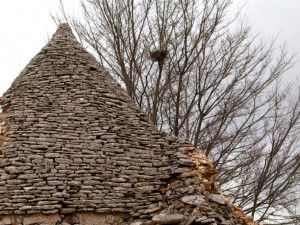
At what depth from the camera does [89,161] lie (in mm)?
7219

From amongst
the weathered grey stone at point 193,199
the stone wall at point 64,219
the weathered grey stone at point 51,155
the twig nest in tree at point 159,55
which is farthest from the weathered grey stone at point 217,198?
the twig nest in tree at point 159,55

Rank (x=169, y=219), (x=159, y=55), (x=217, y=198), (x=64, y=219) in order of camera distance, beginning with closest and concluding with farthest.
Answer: (x=169, y=219) → (x=64, y=219) → (x=217, y=198) → (x=159, y=55)

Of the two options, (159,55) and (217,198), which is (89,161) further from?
(159,55)

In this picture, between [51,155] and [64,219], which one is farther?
[51,155]

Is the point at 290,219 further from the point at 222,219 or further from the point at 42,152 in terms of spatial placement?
the point at 42,152

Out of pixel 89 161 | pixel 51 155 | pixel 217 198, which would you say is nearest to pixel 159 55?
pixel 89 161

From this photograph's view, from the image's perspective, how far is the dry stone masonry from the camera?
259 inches

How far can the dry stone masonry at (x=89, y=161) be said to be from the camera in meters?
6.59

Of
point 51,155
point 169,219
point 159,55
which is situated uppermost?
point 159,55

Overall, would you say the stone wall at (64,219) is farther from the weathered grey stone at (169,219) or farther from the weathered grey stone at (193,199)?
the weathered grey stone at (193,199)

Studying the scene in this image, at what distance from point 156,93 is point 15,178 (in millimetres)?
7532

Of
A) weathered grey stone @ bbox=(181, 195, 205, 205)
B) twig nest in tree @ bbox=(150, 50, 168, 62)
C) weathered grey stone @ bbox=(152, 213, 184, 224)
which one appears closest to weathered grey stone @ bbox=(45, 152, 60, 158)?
weathered grey stone @ bbox=(152, 213, 184, 224)

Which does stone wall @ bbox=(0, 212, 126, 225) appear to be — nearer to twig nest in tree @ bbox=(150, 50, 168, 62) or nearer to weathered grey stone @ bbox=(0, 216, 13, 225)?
weathered grey stone @ bbox=(0, 216, 13, 225)

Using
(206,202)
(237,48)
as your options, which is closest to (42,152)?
(206,202)
